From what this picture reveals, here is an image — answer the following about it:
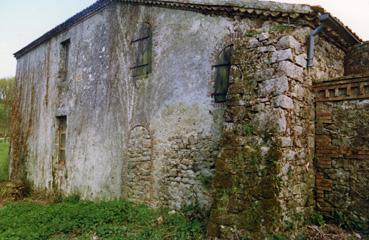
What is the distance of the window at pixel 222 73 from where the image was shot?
6.39 metres

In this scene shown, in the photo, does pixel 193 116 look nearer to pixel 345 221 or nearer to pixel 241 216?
pixel 241 216

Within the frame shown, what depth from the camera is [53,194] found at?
10625 millimetres

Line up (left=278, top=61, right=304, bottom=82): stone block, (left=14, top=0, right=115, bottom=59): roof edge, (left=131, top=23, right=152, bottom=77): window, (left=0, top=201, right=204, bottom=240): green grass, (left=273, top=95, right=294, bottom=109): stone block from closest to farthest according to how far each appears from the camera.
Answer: (left=273, top=95, right=294, bottom=109): stone block → (left=278, top=61, right=304, bottom=82): stone block → (left=0, top=201, right=204, bottom=240): green grass → (left=131, top=23, right=152, bottom=77): window → (left=14, top=0, right=115, bottom=59): roof edge

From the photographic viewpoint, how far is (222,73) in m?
6.47

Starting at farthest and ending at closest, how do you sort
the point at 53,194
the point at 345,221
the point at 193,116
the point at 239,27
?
the point at 53,194 < the point at 193,116 < the point at 239,27 < the point at 345,221

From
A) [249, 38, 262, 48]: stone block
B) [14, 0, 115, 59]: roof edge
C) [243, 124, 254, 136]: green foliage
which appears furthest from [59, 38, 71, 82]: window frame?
[243, 124, 254, 136]: green foliage

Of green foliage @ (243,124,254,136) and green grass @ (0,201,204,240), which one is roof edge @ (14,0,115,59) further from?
green foliage @ (243,124,254,136)

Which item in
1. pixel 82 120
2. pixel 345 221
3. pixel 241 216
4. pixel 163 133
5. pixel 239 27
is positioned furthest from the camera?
pixel 82 120

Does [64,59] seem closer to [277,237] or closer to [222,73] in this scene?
[222,73]

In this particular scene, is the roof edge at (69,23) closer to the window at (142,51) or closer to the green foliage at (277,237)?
the window at (142,51)

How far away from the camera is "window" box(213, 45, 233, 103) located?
6.39m

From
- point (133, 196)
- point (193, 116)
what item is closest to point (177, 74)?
point (193, 116)

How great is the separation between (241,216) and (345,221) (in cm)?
198

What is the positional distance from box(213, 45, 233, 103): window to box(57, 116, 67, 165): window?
6308mm
